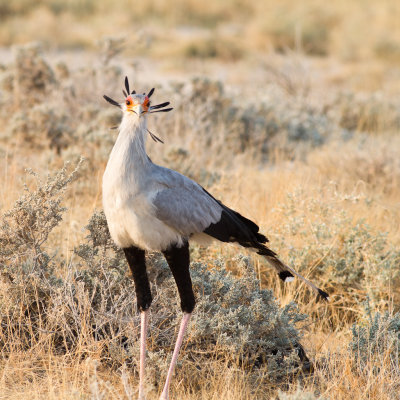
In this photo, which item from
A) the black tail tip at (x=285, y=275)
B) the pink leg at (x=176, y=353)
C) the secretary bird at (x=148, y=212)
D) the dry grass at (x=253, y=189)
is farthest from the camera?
the black tail tip at (x=285, y=275)

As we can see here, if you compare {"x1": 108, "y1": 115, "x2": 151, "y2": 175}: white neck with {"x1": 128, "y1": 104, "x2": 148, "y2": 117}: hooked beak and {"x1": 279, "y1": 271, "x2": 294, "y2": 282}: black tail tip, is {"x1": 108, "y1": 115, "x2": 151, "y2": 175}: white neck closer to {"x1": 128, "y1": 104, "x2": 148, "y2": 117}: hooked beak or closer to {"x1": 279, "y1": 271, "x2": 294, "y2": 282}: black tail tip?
{"x1": 128, "y1": 104, "x2": 148, "y2": 117}: hooked beak

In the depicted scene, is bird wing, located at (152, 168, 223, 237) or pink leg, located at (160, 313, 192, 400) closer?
bird wing, located at (152, 168, 223, 237)

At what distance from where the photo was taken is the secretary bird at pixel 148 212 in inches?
120

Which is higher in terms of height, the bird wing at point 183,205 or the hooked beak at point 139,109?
the hooked beak at point 139,109

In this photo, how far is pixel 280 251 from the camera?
197 inches

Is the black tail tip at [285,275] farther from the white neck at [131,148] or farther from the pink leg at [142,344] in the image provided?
the white neck at [131,148]

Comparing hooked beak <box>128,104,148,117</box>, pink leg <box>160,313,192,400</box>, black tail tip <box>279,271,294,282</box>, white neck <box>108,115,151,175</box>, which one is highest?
hooked beak <box>128,104,148,117</box>

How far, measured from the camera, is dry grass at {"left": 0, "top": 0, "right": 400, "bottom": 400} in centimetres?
345

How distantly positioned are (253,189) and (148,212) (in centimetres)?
325

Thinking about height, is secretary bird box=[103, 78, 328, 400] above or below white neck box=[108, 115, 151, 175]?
below

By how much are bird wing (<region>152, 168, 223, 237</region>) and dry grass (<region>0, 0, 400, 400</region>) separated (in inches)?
31.1

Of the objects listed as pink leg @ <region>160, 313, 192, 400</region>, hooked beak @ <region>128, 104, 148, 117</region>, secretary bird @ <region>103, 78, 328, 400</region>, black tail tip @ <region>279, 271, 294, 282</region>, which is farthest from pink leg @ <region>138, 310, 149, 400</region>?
hooked beak @ <region>128, 104, 148, 117</region>

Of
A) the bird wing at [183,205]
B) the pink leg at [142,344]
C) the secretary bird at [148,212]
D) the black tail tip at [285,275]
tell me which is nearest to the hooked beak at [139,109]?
the secretary bird at [148,212]

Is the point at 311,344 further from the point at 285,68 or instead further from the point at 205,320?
the point at 285,68
